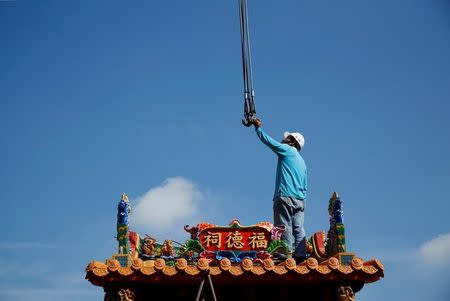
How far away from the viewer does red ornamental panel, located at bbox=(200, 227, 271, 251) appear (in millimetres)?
10438

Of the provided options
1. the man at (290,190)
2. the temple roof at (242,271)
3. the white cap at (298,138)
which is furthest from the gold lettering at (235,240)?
the white cap at (298,138)

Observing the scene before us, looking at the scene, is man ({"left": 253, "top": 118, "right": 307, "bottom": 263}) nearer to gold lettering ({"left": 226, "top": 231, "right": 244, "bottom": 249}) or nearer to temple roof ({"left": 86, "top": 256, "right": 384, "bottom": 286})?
gold lettering ({"left": 226, "top": 231, "right": 244, "bottom": 249})

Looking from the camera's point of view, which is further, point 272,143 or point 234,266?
point 272,143

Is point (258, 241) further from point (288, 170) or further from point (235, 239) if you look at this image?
point (288, 170)

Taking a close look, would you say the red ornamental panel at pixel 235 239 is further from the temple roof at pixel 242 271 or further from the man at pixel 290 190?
the temple roof at pixel 242 271

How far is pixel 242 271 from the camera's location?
962 centimetres

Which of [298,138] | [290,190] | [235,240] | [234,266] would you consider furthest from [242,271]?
[298,138]

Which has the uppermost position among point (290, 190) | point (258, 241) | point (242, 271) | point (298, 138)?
point (298, 138)

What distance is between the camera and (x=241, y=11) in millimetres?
12430

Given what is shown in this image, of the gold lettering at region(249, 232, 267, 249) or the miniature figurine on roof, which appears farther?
the gold lettering at region(249, 232, 267, 249)

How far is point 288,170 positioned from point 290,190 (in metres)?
0.44

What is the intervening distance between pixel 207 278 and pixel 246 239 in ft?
8.26

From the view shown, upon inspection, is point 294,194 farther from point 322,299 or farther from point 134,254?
point 134,254

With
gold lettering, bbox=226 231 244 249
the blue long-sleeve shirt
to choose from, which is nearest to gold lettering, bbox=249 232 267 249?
gold lettering, bbox=226 231 244 249
